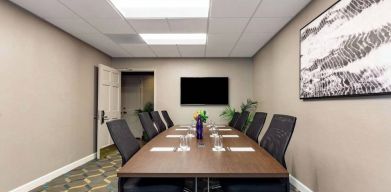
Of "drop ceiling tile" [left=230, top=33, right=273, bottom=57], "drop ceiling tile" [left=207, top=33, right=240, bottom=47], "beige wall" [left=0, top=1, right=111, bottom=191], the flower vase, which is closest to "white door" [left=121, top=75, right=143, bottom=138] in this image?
"beige wall" [left=0, top=1, right=111, bottom=191]

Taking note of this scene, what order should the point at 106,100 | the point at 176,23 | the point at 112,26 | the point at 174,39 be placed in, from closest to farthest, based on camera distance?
1. the point at 176,23
2. the point at 112,26
3. the point at 174,39
4. the point at 106,100

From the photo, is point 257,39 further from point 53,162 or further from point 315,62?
point 53,162

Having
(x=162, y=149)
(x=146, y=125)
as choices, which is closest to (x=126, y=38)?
(x=146, y=125)

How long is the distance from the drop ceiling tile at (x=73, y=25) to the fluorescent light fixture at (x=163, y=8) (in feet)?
2.75

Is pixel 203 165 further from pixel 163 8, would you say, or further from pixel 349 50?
pixel 163 8

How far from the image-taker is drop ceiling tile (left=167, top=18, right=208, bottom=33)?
12.0 ft

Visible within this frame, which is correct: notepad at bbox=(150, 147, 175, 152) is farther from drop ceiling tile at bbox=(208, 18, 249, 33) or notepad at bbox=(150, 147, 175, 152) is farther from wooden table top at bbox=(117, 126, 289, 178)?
drop ceiling tile at bbox=(208, 18, 249, 33)

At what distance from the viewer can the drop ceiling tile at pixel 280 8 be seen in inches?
117

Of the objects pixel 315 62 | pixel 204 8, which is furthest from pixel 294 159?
pixel 204 8

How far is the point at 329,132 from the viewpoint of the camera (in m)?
2.62

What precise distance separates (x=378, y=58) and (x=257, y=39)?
2.98 metres

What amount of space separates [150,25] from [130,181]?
104 inches

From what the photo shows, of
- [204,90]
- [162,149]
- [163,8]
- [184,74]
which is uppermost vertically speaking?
[163,8]

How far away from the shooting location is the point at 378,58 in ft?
6.11
